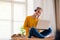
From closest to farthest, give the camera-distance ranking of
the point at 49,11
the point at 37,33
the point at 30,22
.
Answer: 1. the point at 37,33
2. the point at 30,22
3. the point at 49,11

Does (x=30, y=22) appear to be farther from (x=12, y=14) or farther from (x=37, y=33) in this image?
(x=12, y=14)

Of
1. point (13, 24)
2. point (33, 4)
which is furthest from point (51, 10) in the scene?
point (13, 24)

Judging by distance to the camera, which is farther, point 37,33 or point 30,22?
point 30,22

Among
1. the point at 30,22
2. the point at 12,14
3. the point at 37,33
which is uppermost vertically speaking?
the point at 12,14

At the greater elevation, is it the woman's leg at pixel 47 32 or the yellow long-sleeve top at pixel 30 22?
the yellow long-sleeve top at pixel 30 22

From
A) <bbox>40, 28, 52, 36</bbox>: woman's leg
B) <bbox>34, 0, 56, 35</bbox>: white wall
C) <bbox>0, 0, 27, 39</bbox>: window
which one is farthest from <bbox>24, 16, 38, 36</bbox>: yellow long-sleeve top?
<bbox>34, 0, 56, 35</bbox>: white wall

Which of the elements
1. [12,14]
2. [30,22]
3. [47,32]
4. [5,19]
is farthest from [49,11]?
[47,32]

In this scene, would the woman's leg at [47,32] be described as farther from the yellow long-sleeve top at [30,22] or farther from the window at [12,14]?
the window at [12,14]

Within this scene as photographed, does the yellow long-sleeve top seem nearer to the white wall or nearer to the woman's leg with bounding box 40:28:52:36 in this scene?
the woman's leg with bounding box 40:28:52:36

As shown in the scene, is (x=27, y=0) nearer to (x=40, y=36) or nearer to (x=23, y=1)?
(x=23, y=1)

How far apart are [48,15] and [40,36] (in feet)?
6.78

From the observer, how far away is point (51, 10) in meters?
3.40

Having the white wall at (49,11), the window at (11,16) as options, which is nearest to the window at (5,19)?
the window at (11,16)

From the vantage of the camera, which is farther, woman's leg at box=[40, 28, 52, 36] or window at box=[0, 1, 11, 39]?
window at box=[0, 1, 11, 39]
